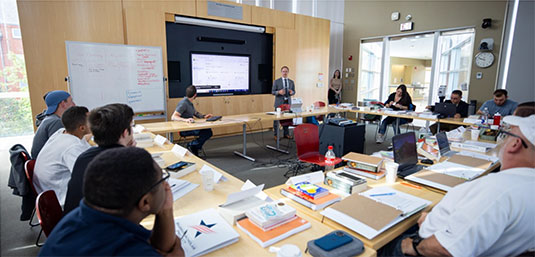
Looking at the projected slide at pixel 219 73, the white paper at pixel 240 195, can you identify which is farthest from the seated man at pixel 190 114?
the white paper at pixel 240 195

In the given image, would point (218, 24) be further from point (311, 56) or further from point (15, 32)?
point (15, 32)

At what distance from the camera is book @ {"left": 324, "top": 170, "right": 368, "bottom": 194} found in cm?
181

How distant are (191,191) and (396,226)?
4.05 ft

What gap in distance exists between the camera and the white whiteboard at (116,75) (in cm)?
470

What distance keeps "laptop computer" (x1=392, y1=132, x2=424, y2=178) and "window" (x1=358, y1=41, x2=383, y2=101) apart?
6.83 m

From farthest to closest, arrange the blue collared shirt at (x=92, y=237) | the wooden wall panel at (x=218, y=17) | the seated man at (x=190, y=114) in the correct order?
the wooden wall panel at (x=218, y=17)
the seated man at (x=190, y=114)
the blue collared shirt at (x=92, y=237)

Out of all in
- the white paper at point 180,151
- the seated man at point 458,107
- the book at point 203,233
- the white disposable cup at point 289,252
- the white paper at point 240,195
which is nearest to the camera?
the white disposable cup at point 289,252

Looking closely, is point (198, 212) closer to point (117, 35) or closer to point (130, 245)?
point (130, 245)

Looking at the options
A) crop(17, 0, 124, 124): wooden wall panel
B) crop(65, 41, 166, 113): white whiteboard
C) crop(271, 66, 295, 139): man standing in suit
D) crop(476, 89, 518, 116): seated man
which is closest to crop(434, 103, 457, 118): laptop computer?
crop(476, 89, 518, 116): seated man

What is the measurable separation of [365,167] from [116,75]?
4.59 meters

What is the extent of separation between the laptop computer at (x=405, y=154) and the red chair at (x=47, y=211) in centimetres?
223

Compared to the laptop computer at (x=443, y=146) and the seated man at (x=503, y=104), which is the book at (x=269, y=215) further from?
the seated man at (x=503, y=104)

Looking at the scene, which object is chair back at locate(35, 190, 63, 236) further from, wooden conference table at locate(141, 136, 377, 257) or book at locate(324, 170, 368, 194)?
book at locate(324, 170, 368, 194)

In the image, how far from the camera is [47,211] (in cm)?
154
